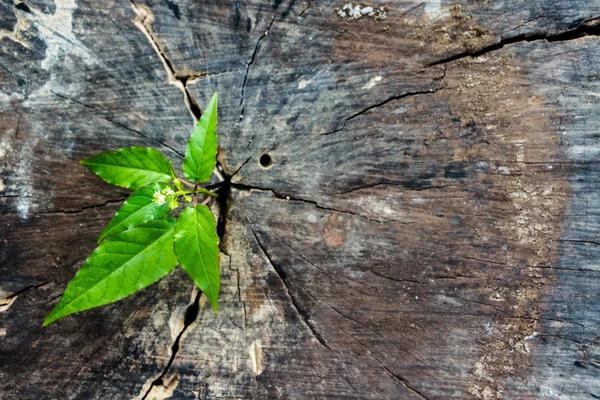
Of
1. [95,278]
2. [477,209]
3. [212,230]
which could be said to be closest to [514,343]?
[477,209]

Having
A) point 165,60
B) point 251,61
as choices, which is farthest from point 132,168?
point 251,61

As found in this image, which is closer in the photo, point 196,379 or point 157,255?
point 157,255

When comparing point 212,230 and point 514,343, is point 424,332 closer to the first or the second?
point 514,343

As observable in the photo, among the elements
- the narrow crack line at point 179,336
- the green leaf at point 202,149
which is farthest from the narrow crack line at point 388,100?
the narrow crack line at point 179,336

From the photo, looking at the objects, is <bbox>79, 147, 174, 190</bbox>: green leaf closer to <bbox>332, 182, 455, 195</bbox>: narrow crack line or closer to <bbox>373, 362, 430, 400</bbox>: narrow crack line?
<bbox>332, 182, 455, 195</bbox>: narrow crack line

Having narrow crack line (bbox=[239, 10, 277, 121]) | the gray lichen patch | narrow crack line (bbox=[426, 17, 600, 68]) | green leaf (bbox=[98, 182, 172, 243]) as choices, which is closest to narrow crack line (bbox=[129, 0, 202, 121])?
narrow crack line (bbox=[239, 10, 277, 121])

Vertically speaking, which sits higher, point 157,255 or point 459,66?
point 459,66

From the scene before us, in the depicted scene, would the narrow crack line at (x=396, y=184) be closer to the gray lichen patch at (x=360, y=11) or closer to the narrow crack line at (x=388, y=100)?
the narrow crack line at (x=388, y=100)
